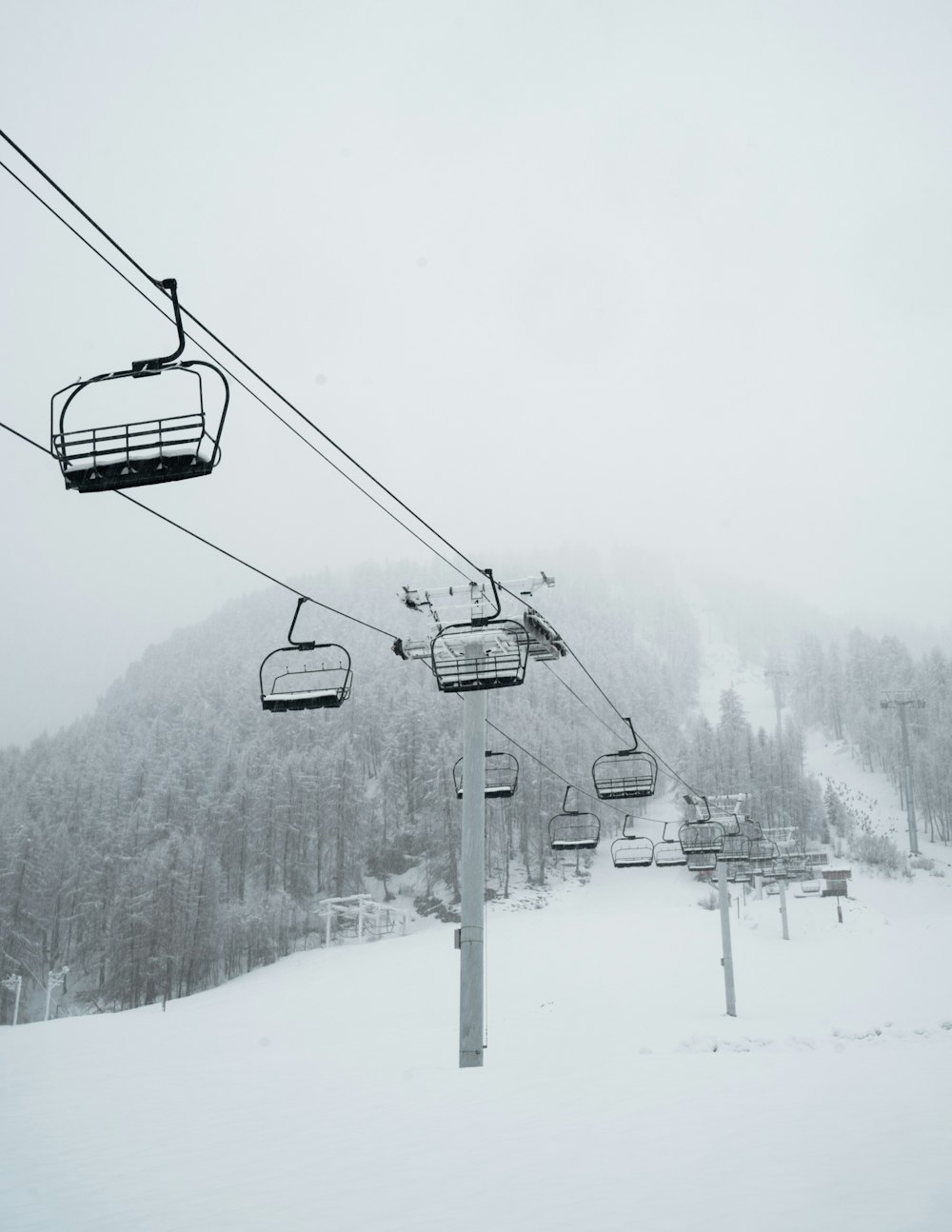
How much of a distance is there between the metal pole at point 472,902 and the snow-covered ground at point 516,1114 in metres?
0.68

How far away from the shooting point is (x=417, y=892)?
2992 inches

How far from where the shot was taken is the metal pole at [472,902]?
1416cm

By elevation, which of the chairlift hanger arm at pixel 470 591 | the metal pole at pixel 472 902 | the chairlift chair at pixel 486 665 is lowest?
the metal pole at pixel 472 902

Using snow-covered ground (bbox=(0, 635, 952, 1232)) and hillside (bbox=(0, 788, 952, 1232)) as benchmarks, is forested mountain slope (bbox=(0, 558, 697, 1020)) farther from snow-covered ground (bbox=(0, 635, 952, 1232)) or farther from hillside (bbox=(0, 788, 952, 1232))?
hillside (bbox=(0, 788, 952, 1232))

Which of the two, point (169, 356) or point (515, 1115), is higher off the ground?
point (169, 356)

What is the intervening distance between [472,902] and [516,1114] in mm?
Result: 3249

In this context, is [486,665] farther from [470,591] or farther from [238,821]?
[238,821]

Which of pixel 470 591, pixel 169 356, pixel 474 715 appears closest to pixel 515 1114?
pixel 474 715

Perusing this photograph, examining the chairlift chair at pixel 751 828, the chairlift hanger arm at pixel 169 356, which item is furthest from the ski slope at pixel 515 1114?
the chairlift hanger arm at pixel 169 356

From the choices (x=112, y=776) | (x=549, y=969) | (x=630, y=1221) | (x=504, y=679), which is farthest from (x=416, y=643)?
(x=112, y=776)

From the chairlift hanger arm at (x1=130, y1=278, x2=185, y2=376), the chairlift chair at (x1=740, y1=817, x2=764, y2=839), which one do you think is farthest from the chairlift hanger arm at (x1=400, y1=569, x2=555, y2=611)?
the chairlift chair at (x1=740, y1=817, x2=764, y2=839)

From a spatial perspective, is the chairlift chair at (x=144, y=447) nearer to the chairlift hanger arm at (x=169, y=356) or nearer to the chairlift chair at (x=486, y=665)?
the chairlift hanger arm at (x=169, y=356)

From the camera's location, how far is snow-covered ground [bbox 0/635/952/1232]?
7.62 metres

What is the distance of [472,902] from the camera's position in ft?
47.1
